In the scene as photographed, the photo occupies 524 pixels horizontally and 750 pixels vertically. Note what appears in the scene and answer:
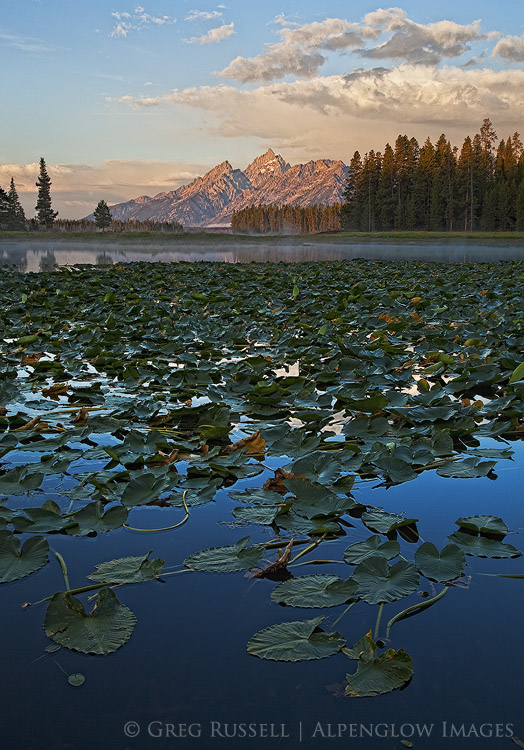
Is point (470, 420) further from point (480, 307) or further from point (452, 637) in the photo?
point (480, 307)

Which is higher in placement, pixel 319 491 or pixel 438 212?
pixel 438 212

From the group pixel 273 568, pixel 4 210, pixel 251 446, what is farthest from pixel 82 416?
pixel 4 210

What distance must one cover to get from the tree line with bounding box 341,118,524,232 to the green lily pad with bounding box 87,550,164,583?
201 feet

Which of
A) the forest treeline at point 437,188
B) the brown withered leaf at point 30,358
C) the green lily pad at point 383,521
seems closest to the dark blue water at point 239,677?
the green lily pad at point 383,521

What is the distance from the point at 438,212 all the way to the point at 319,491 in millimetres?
65060

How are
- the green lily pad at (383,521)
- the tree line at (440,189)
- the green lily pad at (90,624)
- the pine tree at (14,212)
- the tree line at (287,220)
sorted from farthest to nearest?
the tree line at (287,220) < the pine tree at (14,212) < the tree line at (440,189) < the green lily pad at (383,521) < the green lily pad at (90,624)

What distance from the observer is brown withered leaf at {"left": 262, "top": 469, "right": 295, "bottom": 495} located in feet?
7.52

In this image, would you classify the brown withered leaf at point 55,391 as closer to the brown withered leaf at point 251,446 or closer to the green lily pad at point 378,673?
the brown withered leaf at point 251,446

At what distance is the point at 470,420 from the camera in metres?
2.91

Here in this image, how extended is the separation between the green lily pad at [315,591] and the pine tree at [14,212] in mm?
73668

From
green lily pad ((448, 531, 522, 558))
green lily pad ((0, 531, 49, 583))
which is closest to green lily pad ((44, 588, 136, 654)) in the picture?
green lily pad ((0, 531, 49, 583))

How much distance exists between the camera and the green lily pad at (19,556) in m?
1.72

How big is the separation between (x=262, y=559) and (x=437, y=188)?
64521mm

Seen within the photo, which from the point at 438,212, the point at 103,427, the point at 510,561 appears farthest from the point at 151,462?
the point at 438,212
